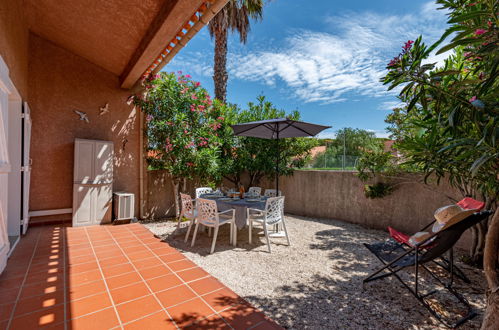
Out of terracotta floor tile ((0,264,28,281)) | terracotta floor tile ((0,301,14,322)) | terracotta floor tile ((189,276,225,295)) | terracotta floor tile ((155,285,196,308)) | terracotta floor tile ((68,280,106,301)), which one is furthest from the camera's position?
terracotta floor tile ((0,264,28,281))

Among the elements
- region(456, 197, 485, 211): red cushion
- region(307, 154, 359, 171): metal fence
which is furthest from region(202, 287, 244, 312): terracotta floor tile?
region(307, 154, 359, 171): metal fence

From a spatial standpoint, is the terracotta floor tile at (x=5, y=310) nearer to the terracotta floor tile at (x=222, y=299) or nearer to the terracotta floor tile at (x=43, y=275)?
the terracotta floor tile at (x=43, y=275)

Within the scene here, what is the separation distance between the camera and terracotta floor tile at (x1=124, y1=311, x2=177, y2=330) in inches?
78.5

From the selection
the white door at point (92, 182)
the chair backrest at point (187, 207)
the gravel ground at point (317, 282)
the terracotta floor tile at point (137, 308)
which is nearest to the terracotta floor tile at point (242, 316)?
the gravel ground at point (317, 282)

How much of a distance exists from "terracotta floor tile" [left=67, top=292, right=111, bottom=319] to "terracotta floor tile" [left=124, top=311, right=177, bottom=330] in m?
0.48

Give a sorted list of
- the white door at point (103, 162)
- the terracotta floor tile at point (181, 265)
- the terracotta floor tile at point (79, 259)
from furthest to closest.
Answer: the white door at point (103, 162), the terracotta floor tile at point (79, 259), the terracotta floor tile at point (181, 265)

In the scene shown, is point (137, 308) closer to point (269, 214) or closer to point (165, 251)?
point (165, 251)

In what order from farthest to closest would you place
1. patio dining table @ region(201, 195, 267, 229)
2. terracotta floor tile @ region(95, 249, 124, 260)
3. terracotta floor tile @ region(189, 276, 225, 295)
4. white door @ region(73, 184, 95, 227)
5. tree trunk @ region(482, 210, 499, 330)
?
white door @ region(73, 184, 95, 227)
patio dining table @ region(201, 195, 267, 229)
terracotta floor tile @ region(95, 249, 124, 260)
terracotta floor tile @ region(189, 276, 225, 295)
tree trunk @ region(482, 210, 499, 330)

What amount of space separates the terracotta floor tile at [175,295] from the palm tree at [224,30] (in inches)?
244

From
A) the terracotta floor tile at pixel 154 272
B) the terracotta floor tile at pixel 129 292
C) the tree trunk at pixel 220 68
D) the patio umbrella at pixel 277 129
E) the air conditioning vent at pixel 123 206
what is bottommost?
the terracotta floor tile at pixel 129 292

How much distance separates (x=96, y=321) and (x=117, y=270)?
110 centimetres

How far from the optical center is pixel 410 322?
215 cm

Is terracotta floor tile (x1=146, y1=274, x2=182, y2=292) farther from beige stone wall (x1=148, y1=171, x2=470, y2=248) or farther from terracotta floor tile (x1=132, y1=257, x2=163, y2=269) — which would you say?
beige stone wall (x1=148, y1=171, x2=470, y2=248)

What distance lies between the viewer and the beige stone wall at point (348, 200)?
15.3 feet
